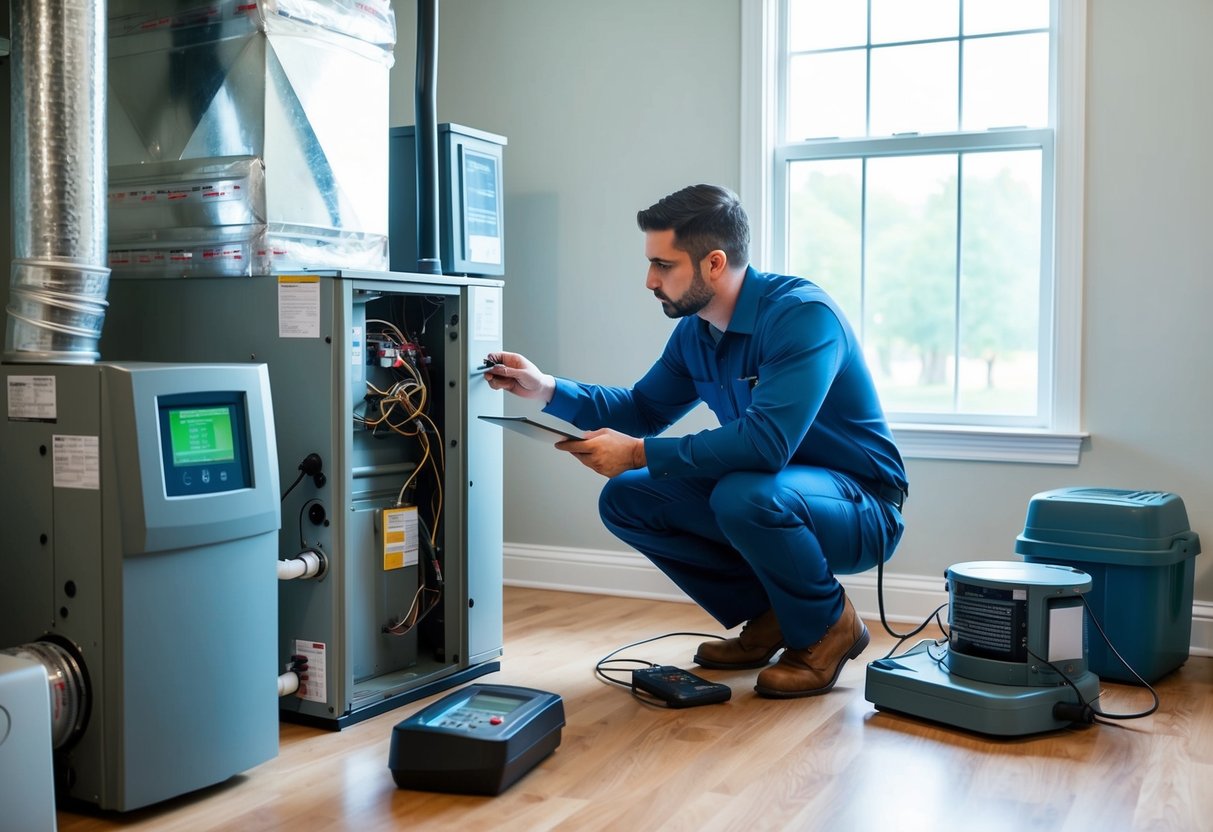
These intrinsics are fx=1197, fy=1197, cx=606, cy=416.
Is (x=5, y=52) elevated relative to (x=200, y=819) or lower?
elevated

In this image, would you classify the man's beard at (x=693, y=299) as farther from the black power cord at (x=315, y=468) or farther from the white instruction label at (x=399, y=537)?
the black power cord at (x=315, y=468)

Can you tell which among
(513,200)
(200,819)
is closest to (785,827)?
(200,819)

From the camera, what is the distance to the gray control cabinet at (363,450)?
8.21 ft

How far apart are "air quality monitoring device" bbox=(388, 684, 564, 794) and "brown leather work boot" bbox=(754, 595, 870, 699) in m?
0.69

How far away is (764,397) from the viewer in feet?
8.79

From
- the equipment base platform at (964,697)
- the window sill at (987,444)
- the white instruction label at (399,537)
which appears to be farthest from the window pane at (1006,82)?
the white instruction label at (399,537)

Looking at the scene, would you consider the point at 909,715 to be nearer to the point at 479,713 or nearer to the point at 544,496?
the point at 479,713

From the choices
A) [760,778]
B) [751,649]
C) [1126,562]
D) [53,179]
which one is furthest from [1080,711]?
[53,179]

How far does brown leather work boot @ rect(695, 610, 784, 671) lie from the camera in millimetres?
3008

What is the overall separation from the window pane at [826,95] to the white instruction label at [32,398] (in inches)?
97.3

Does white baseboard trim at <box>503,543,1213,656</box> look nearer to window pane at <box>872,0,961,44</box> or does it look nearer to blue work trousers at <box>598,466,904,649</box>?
blue work trousers at <box>598,466,904,649</box>

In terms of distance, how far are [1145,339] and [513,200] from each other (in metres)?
2.07

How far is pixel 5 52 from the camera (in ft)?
8.93

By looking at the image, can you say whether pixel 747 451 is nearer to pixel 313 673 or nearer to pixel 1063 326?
pixel 313 673
